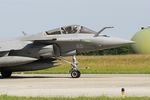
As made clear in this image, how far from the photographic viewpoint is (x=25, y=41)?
2769 centimetres

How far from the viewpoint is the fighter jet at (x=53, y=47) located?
2638cm

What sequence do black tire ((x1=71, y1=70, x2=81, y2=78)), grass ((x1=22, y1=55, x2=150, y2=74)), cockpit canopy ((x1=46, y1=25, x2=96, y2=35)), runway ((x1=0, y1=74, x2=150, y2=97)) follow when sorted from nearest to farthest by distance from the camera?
runway ((x1=0, y1=74, x2=150, y2=97)), black tire ((x1=71, y1=70, x2=81, y2=78)), cockpit canopy ((x1=46, y1=25, x2=96, y2=35)), grass ((x1=22, y1=55, x2=150, y2=74))

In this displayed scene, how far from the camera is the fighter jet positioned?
26.4 metres

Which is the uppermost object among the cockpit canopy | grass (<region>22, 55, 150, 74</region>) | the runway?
the cockpit canopy

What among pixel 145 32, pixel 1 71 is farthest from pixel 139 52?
pixel 1 71

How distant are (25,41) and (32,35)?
0.52 metres

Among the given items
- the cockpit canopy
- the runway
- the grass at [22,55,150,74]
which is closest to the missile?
the cockpit canopy

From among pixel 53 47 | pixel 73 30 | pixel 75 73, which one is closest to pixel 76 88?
pixel 75 73

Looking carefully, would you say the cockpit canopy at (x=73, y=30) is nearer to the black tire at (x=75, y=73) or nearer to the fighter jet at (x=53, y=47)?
the fighter jet at (x=53, y=47)

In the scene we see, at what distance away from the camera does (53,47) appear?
87.7 feet

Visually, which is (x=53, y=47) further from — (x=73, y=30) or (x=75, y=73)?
(x=75, y=73)

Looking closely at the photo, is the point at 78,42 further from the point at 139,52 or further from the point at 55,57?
the point at 139,52

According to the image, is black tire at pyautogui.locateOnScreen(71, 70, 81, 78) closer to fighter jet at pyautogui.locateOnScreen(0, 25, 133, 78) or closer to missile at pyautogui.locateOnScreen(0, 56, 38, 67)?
fighter jet at pyautogui.locateOnScreen(0, 25, 133, 78)

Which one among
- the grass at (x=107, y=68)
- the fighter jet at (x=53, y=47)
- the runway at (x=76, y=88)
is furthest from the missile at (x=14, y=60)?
the runway at (x=76, y=88)
